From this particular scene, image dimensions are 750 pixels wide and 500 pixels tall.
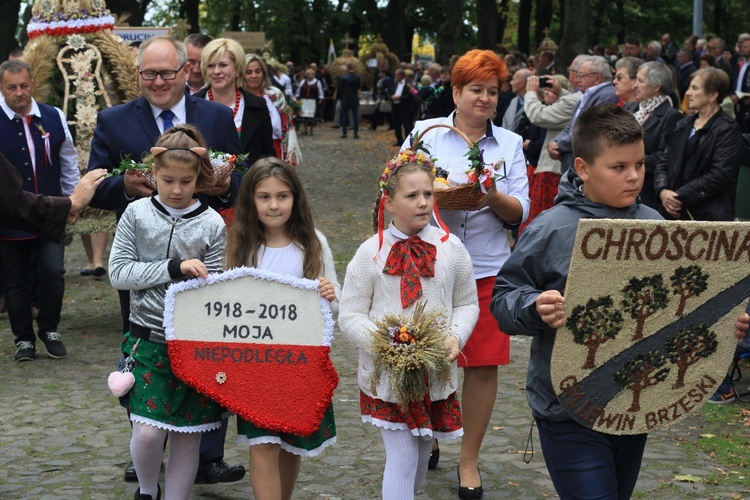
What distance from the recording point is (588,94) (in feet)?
36.3

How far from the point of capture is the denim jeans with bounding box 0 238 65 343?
29.5 feet

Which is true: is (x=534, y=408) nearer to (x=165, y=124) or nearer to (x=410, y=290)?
(x=410, y=290)

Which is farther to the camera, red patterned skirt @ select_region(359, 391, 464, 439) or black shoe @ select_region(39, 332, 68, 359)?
black shoe @ select_region(39, 332, 68, 359)

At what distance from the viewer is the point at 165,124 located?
6.02m

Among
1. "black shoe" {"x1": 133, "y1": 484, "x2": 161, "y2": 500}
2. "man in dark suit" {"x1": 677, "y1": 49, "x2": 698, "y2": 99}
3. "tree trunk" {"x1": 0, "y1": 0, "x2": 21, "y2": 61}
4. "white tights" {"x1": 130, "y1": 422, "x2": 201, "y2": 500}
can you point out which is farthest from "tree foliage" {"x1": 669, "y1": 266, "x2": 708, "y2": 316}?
"tree trunk" {"x1": 0, "y1": 0, "x2": 21, "y2": 61}

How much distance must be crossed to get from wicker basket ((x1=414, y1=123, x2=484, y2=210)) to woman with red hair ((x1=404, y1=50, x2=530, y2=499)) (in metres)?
0.22

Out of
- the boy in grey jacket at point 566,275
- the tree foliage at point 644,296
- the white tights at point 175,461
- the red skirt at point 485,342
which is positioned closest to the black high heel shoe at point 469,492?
the red skirt at point 485,342

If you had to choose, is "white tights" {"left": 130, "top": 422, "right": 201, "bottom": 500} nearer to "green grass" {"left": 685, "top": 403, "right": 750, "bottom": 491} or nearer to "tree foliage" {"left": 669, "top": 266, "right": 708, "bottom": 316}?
"tree foliage" {"left": 669, "top": 266, "right": 708, "bottom": 316}

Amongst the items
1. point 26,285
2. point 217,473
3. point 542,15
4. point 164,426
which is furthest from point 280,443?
point 542,15

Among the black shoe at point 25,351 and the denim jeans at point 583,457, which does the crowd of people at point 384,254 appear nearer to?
the denim jeans at point 583,457

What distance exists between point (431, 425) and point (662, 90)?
208 inches

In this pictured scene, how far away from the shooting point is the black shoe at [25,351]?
8875 mm

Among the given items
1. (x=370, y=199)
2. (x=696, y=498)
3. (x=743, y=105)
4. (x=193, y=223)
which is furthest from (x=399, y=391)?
(x=370, y=199)

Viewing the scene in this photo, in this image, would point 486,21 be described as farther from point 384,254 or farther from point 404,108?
point 384,254
